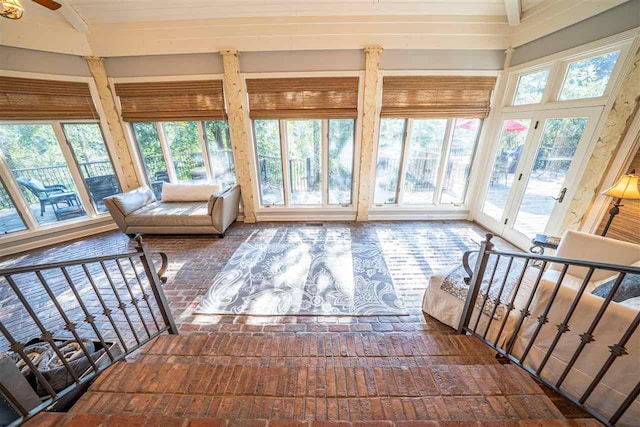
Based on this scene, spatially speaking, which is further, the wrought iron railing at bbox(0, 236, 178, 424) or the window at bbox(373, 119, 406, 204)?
the window at bbox(373, 119, 406, 204)

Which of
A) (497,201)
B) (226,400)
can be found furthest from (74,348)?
(497,201)

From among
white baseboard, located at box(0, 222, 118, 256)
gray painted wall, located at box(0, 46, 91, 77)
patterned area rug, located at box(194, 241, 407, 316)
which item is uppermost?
gray painted wall, located at box(0, 46, 91, 77)

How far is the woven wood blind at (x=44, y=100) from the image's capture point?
313cm

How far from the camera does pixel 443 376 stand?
1.31 m

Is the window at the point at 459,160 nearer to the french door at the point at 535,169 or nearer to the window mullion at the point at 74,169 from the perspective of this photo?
the french door at the point at 535,169

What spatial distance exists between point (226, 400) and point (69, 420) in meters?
0.67

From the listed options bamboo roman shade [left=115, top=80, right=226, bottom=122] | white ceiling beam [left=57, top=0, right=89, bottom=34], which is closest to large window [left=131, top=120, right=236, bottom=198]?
bamboo roman shade [left=115, top=80, right=226, bottom=122]

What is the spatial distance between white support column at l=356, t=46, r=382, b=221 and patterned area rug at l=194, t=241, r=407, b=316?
3.46ft

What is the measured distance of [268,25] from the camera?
3.30 metres

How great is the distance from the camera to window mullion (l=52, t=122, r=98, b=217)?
356 centimetres

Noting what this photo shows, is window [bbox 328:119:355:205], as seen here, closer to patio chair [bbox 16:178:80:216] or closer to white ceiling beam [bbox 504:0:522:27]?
white ceiling beam [bbox 504:0:522:27]

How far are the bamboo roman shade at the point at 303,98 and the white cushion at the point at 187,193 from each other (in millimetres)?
1644

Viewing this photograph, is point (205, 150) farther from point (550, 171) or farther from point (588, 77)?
point (588, 77)

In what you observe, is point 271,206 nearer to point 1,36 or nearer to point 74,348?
point 74,348
